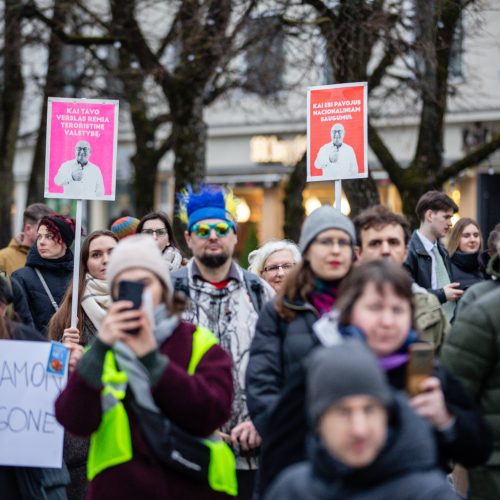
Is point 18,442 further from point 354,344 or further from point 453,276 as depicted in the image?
point 453,276

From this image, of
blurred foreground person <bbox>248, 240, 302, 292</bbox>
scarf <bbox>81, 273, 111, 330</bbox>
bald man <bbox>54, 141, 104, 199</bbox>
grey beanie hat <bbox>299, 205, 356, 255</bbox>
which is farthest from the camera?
bald man <bbox>54, 141, 104, 199</bbox>

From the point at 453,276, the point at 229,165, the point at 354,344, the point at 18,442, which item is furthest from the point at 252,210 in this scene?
the point at 354,344

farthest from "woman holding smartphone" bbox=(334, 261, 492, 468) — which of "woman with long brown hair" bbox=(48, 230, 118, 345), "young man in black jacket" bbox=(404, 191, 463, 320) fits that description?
"young man in black jacket" bbox=(404, 191, 463, 320)

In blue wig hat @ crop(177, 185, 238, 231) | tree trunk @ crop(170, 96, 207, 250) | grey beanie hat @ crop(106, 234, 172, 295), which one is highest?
tree trunk @ crop(170, 96, 207, 250)

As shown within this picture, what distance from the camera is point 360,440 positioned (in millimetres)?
3205

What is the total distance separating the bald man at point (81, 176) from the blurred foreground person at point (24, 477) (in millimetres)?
2549

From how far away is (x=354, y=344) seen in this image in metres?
3.39

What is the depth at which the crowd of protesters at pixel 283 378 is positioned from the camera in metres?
3.31

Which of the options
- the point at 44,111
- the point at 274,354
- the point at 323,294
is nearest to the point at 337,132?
the point at 323,294

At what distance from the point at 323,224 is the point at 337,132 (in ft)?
10.7

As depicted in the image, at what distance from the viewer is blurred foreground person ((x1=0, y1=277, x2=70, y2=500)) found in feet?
17.0

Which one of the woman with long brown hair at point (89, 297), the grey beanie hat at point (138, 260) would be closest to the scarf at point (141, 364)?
the grey beanie hat at point (138, 260)

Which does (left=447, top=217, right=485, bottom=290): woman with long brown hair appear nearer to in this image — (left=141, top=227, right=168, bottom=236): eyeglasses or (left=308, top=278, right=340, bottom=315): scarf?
(left=141, top=227, right=168, bottom=236): eyeglasses

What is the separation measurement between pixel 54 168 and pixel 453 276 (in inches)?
125
